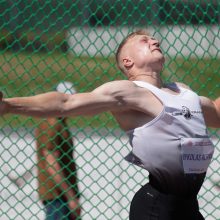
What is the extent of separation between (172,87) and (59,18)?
140 centimetres

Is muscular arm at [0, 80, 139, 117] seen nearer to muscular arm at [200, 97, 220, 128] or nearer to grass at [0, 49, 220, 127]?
muscular arm at [200, 97, 220, 128]

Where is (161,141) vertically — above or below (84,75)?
above

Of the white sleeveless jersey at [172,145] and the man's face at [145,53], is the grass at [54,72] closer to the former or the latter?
the man's face at [145,53]

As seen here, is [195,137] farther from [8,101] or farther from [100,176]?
[100,176]

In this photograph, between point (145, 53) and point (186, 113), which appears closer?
point (186, 113)

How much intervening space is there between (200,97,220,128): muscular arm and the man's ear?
0.38 metres

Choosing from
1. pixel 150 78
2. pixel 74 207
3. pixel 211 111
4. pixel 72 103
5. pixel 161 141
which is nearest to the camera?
pixel 72 103

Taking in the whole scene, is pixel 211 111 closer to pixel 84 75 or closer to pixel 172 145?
pixel 172 145

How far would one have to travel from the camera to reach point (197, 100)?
11.7 feet

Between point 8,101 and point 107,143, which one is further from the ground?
point 8,101

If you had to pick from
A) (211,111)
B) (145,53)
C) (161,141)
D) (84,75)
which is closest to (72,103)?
(161,141)

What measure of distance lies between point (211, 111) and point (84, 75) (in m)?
1.46

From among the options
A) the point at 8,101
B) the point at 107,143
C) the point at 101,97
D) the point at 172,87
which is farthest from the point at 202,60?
the point at 8,101

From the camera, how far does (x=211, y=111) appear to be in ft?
12.3
